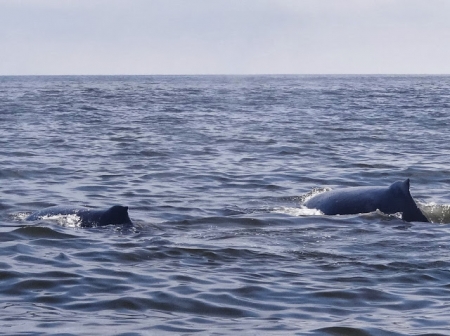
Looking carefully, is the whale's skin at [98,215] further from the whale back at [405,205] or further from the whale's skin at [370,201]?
the whale back at [405,205]

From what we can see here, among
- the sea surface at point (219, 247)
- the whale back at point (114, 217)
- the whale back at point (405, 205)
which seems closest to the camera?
the sea surface at point (219, 247)

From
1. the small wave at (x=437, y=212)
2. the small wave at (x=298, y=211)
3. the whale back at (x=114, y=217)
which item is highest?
the whale back at (x=114, y=217)

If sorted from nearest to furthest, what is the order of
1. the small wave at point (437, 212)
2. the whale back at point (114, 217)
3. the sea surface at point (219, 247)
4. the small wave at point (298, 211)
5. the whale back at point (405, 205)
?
the sea surface at point (219, 247), the whale back at point (114, 217), the whale back at point (405, 205), the small wave at point (437, 212), the small wave at point (298, 211)

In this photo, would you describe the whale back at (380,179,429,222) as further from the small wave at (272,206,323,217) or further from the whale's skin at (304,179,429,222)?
the small wave at (272,206,323,217)

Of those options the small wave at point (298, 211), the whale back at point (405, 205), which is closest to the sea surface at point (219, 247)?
the small wave at point (298, 211)

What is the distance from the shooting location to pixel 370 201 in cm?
1478

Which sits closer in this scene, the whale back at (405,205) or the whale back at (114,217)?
the whale back at (114,217)

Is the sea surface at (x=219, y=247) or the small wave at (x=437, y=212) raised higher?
the small wave at (x=437, y=212)

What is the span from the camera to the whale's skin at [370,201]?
46.7 feet

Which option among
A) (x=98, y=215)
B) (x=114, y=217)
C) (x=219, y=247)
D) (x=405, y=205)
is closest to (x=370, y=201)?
(x=405, y=205)

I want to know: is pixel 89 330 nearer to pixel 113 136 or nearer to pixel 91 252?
pixel 91 252

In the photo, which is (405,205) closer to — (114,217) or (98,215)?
(114,217)

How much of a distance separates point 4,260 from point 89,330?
3.17m

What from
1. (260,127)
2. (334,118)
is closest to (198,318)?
(260,127)
